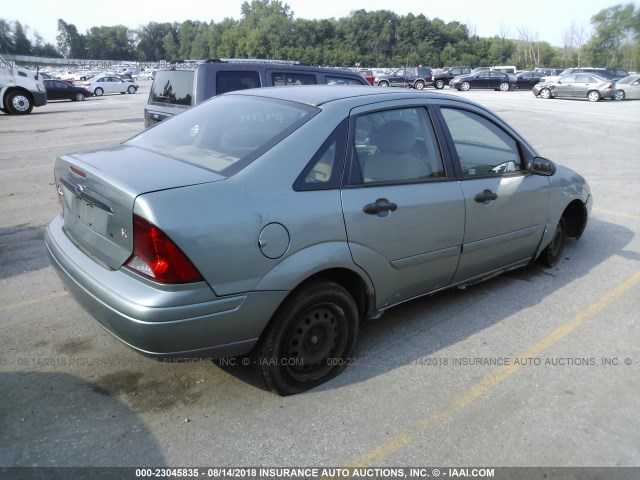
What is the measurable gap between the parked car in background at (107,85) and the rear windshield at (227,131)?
3868 centimetres

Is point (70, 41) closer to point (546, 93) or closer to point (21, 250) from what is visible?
point (546, 93)

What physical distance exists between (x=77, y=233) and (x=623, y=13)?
106 metres

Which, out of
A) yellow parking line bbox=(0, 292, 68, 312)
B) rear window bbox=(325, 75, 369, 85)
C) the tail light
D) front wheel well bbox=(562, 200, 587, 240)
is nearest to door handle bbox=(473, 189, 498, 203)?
front wheel well bbox=(562, 200, 587, 240)

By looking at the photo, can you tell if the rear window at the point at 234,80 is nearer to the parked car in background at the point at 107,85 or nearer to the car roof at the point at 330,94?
the car roof at the point at 330,94

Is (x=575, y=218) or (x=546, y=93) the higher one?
(x=546, y=93)

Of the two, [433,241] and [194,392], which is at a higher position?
[433,241]

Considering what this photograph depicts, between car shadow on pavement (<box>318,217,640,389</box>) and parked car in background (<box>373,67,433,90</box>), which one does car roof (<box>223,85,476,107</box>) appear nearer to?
car shadow on pavement (<box>318,217,640,389</box>)

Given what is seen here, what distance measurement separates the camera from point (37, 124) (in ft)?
57.6

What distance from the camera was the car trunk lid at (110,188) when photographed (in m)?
2.70

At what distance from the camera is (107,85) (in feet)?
129

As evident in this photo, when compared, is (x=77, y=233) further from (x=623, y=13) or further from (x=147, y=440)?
(x=623, y=13)

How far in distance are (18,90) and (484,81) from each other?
3060 cm

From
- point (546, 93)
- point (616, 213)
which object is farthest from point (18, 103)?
point (546, 93)

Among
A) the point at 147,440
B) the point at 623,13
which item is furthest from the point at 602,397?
the point at 623,13
